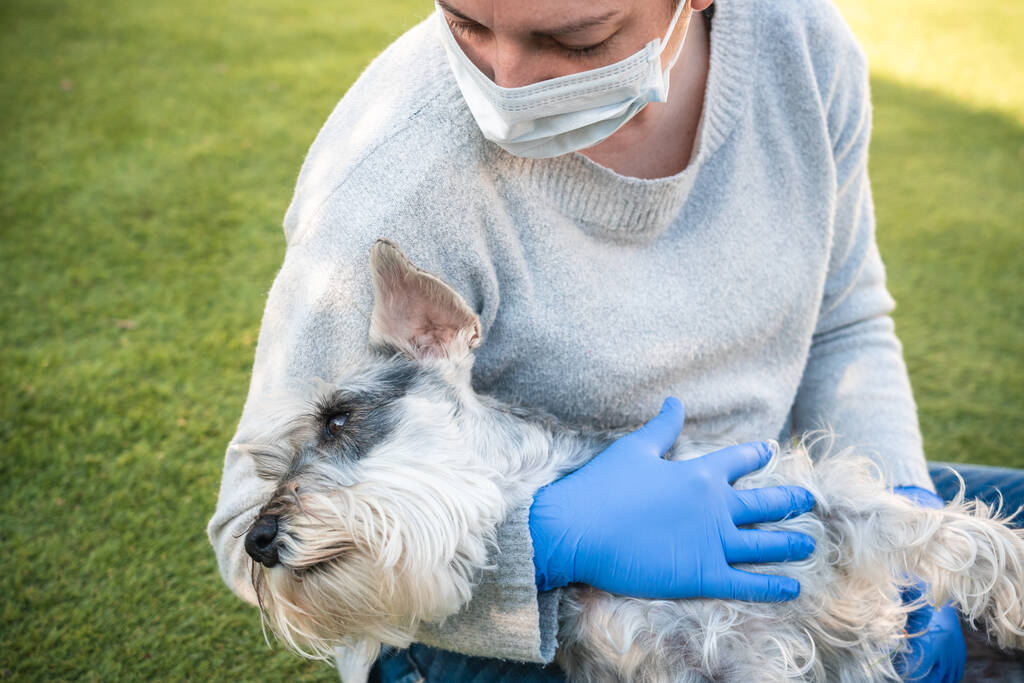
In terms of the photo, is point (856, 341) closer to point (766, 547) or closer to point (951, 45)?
point (766, 547)

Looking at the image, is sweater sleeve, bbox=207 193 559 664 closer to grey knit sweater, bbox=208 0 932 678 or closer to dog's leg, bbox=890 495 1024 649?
grey knit sweater, bbox=208 0 932 678

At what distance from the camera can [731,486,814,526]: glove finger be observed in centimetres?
198

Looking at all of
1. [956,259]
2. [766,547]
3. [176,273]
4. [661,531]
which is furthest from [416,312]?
[956,259]

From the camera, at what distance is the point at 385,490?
6.05 ft

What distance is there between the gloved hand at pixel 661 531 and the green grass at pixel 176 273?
1411mm

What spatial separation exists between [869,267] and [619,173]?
1.15 m

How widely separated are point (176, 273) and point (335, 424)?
3319 mm

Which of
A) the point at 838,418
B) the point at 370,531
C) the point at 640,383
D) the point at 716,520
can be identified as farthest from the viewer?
the point at 838,418

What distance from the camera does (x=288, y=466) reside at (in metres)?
1.95

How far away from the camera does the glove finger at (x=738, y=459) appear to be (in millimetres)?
2035

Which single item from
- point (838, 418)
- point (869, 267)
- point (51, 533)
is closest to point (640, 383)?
point (838, 418)

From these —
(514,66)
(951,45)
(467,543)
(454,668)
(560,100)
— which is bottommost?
(951,45)

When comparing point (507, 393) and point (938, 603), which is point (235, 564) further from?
point (938, 603)

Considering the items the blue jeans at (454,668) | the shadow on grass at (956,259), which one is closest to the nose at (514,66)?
the blue jeans at (454,668)
